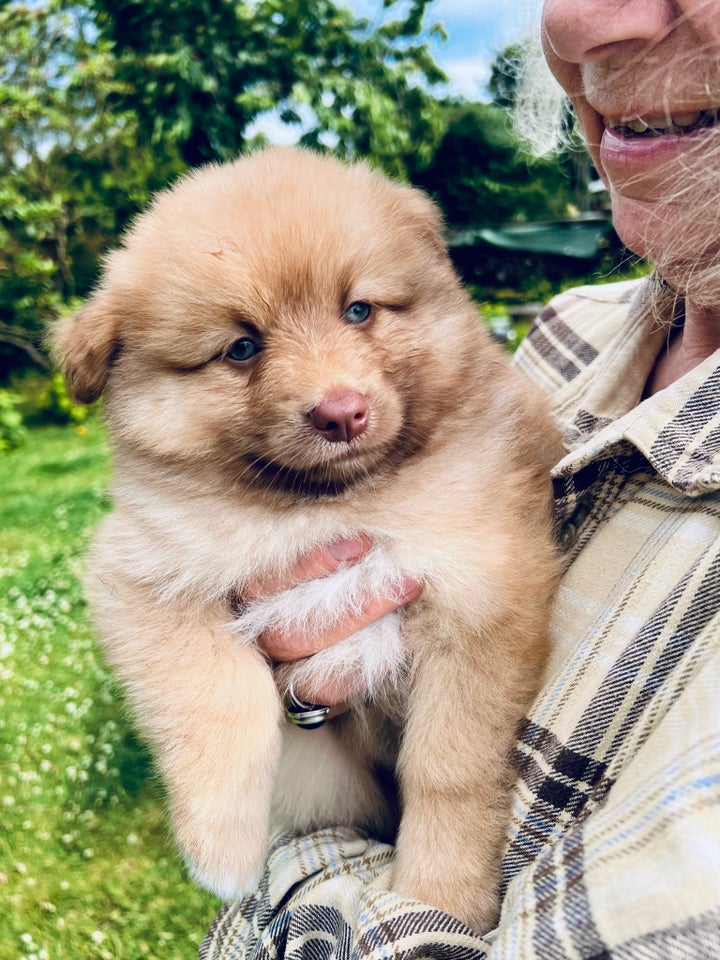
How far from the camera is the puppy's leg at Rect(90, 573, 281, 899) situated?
157cm

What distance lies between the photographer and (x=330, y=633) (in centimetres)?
168

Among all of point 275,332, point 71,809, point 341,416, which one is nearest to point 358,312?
point 275,332

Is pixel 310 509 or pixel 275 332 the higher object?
pixel 275 332

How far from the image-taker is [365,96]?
7879mm

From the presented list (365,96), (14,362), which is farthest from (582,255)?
(14,362)

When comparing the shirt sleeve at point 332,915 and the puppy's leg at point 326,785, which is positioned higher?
the shirt sleeve at point 332,915

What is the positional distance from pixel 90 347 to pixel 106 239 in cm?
989

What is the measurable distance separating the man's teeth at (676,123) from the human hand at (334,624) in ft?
3.11

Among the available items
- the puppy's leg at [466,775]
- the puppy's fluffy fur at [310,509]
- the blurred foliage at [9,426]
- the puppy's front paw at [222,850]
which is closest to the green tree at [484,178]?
the blurred foliage at [9,426]

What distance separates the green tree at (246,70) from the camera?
7145 millimetres

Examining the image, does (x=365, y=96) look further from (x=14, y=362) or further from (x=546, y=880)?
(x=546, y=880)

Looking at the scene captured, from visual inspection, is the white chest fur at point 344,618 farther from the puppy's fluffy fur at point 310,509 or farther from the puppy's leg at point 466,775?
the puppy's leg at point 466,775

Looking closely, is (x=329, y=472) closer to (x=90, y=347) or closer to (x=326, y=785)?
(x=90, y=347)

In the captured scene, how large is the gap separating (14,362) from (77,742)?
8.27 m
